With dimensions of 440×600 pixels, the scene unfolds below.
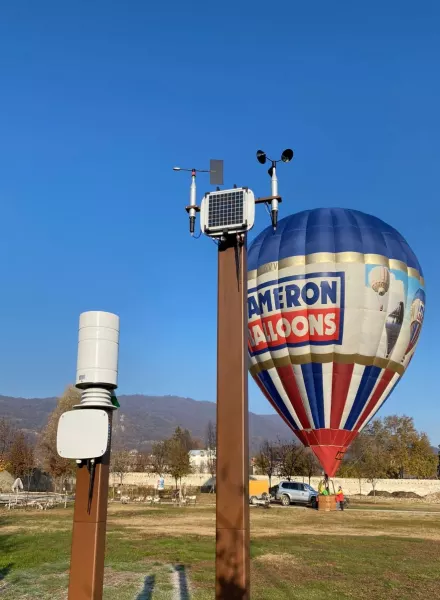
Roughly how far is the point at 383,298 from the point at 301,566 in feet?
52.2

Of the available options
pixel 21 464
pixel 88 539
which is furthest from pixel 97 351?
pixel 21 464

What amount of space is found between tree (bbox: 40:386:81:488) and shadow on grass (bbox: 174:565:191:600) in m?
33.3

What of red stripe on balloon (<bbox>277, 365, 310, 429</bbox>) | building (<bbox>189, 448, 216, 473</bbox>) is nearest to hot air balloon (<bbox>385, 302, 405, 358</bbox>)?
red stripe on balloon (<bbox>277, 365, 310, 429</bbox>)

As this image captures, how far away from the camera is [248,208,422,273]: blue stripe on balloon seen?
92.6 ft

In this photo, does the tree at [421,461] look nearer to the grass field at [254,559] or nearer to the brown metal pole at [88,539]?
the grass field at [254,559]

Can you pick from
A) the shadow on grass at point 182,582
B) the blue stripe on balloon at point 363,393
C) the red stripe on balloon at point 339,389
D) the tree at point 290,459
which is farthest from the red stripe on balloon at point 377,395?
the tree at point 290,459

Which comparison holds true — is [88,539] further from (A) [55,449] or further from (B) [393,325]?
(A) [55,449]

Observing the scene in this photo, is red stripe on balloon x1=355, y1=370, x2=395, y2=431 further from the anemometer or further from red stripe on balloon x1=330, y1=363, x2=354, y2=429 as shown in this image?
the anemometer

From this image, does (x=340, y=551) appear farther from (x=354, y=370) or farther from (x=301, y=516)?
(x=301, y=516)

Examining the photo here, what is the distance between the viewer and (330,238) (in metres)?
28.2

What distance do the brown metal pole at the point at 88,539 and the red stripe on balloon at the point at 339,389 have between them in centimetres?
2218

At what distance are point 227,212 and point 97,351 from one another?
236cm

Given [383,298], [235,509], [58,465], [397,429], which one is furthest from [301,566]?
[397,429]

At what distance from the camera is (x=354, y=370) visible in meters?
27.9
